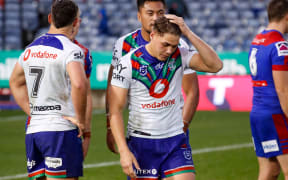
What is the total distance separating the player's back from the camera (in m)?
5.50

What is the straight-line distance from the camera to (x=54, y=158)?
4734 mm

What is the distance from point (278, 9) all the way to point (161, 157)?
6.66ft

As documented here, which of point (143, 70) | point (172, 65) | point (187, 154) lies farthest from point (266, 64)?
point (143, 70)

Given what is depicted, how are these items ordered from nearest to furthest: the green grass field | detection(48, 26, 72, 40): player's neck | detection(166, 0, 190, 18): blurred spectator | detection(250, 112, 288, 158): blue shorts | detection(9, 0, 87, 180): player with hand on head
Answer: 1. detection(9, 0, 87, 180): player with hand on head
2. detection(48, 26, 72, 40): player's neck
3. detection(250, 112, 288, 158): blue shorts
4. the green grass field
5. detection(166, 0, 190, 18): blurred spectator

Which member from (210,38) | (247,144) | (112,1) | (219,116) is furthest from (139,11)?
(112,1)

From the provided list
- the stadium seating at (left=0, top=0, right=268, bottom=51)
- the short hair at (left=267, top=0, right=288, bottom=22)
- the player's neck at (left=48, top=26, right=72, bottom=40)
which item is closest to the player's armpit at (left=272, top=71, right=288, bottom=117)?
the short hair at (left=267, top=0, right=288, bottom=22)

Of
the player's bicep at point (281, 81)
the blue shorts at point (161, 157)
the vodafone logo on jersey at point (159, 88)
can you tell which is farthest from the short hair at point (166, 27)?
the player's bicep at point (281, 81)

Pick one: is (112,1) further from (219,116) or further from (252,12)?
(219,116)

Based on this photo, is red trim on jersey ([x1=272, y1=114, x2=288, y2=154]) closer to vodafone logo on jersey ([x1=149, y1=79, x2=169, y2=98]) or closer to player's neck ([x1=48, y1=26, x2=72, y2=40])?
vodafone logo on jersey ([x1=149, y1=79, x2=169, y2=98])

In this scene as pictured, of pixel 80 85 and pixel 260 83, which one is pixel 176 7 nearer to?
pixel 260 83

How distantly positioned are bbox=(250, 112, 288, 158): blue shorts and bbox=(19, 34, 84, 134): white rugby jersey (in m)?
2.00

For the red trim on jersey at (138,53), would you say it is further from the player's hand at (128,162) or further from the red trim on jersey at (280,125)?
the red trim on jersey at (280,125)

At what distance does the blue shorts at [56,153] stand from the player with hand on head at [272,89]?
6.45ft

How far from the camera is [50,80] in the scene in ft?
15.3
